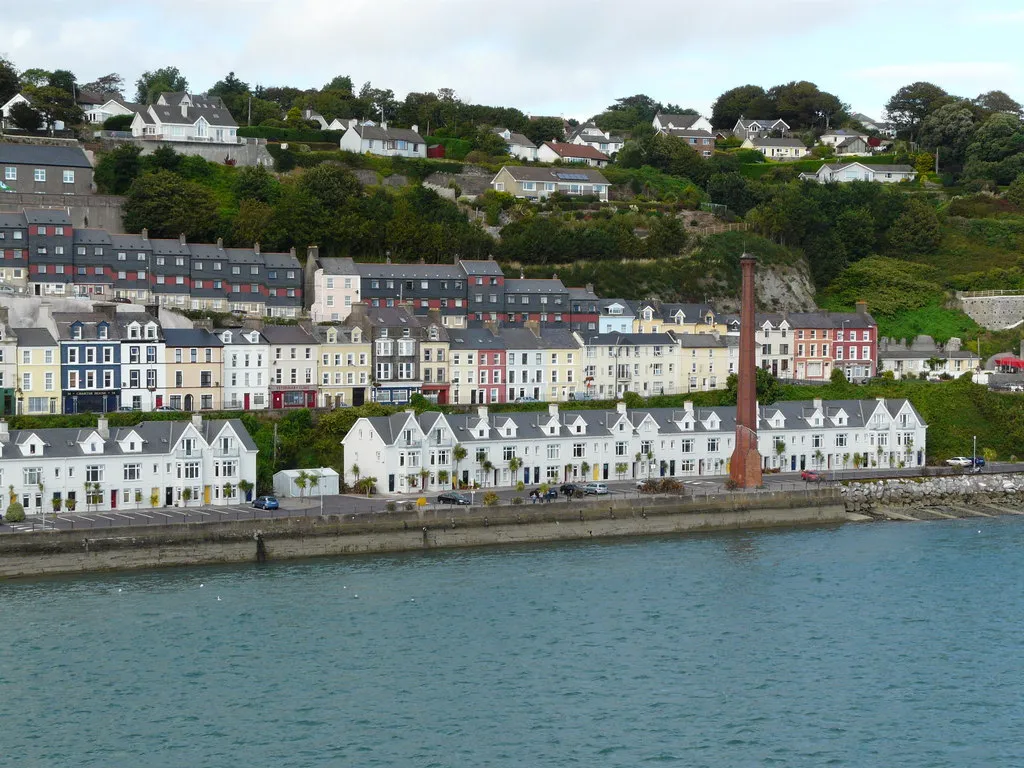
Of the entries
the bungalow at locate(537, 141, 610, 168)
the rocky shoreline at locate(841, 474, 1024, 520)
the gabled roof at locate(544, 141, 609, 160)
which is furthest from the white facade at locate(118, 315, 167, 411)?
the gabled roof at locate(544, 141, 609, 160)

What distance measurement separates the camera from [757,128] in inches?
4968

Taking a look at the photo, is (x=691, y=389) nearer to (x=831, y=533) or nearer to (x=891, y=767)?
(x=831, y=533)

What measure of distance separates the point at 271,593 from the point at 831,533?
77.2 feet

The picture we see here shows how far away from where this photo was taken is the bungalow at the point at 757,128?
125m

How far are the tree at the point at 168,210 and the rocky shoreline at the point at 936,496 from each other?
36478 mm

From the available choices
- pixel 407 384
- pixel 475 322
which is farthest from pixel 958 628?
pixel 475 322

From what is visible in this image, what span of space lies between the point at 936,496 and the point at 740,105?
76.0m

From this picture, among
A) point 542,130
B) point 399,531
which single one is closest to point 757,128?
point 542,130

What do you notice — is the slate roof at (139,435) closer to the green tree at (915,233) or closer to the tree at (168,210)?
the tree at (168,210)

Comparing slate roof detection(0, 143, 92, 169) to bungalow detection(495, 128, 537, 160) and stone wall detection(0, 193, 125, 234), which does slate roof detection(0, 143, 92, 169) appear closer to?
stone wall detection(0, 193, 125, 234)

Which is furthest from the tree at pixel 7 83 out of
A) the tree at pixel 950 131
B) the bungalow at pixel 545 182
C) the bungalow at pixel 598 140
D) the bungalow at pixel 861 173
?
the tree at pixel 950 131

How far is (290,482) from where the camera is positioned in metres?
55.2

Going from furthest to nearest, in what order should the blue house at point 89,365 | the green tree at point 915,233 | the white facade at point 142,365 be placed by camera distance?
the green tree at point 915,233
the white facade at point 142,365
the blue house at point 89,365

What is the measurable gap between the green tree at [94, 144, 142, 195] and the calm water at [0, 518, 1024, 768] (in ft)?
126
